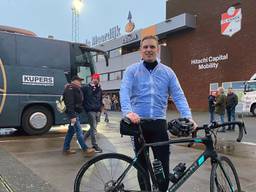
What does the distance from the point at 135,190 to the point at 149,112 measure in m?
0.77

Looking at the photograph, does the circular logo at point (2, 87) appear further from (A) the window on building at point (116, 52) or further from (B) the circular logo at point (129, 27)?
(A) the window on building at point (116, 52)

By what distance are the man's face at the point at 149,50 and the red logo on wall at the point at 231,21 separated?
89.7 ft

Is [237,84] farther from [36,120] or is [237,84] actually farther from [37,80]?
[36,120]

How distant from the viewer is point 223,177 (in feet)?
12.0

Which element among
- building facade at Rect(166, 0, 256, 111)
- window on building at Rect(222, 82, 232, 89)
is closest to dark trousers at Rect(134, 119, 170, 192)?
building facade at Rect(166, 0, 256, 111)

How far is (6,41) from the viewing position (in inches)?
466

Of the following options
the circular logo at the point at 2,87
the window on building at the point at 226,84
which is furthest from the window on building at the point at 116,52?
the circular logo at the point at 2,87

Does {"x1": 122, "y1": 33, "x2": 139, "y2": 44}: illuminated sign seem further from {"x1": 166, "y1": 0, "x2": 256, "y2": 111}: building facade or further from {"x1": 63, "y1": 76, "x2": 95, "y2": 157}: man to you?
{"x1": 63, "y1": 76, "x2": 95, "y2": 157}: man

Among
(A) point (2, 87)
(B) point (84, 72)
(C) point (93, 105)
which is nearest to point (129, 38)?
(B) point (84, 72)

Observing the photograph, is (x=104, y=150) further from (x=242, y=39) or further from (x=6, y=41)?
(x=242, y=39)

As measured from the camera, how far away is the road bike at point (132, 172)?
3.38 m

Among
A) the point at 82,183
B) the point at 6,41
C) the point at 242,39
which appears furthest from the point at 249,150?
the point at 242,39

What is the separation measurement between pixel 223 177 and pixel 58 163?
4041mm

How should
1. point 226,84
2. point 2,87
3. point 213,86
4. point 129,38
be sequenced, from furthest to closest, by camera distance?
point 129,38 → point 213,86 → point 226,84 → point 2,87
